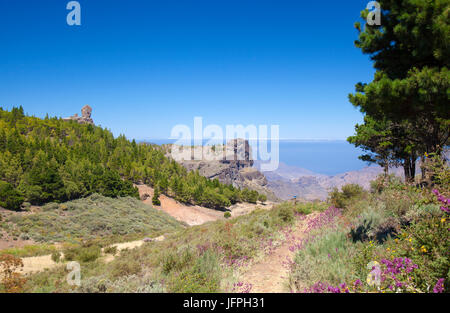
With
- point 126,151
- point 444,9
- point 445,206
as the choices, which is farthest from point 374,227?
point 126,151

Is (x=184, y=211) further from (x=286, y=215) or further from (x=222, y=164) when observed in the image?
(x=222, y=164)

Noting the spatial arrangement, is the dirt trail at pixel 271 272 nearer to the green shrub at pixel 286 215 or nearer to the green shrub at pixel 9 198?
the green shrub at pixel 286 215

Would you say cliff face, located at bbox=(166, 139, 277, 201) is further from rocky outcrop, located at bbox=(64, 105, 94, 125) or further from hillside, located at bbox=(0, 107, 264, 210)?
hillside, located at bbox=(0, 107, 264, 210)

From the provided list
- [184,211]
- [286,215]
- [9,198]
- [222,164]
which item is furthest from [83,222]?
[222,164]

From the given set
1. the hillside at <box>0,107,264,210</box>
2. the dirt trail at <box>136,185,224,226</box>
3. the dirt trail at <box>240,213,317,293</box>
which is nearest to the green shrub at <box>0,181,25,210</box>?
the hillside at <box>0,107,264,210</box>

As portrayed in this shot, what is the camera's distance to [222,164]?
167 metres

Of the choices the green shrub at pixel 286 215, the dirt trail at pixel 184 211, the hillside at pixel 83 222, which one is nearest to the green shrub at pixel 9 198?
the hillside at pixel 83 222

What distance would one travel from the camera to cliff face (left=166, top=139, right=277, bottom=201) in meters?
157

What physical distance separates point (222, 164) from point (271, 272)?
161263 millimetres

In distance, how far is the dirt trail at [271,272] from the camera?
4.75 meters

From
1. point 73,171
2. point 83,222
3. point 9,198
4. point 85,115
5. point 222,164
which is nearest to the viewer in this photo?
point 83,222

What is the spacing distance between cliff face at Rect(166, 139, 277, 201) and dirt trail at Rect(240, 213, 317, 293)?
5488 inches
